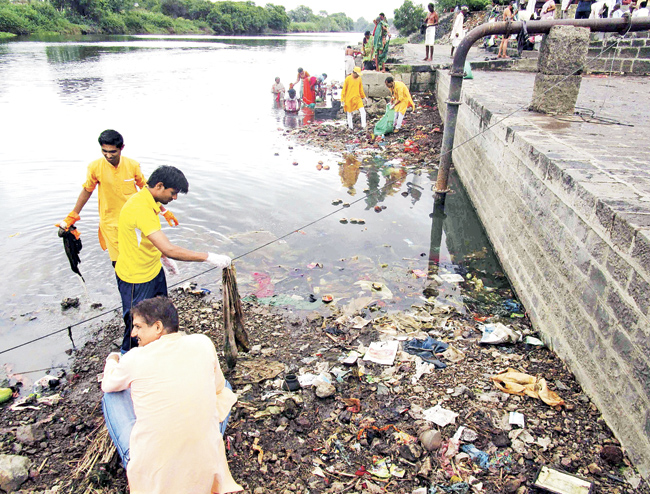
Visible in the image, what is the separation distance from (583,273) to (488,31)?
4309 mm

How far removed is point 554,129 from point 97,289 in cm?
566

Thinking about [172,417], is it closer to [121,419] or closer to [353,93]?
[121,419]

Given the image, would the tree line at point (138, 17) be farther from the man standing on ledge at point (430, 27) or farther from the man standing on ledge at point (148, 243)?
the man standing on ledge at point (148, 243)

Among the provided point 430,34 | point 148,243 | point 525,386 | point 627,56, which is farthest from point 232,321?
point 430,34

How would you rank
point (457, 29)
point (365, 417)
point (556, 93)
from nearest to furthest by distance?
point (365, 417) → point (556, 93) → point (457, 29)

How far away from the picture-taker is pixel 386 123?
1103 centimetres

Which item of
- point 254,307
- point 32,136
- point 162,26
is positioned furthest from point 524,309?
point 162,26

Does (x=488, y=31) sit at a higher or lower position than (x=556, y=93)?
higher

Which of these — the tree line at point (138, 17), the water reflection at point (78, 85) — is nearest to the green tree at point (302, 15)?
the tree line at point (138, 17)

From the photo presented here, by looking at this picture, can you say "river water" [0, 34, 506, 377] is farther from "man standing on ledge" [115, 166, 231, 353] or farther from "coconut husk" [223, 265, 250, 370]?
"man standing on ledge" [115, 166, 231, 353]

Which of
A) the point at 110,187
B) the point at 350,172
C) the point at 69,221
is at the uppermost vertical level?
the point at 110,187

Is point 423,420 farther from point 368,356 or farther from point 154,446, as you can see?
point 154,446

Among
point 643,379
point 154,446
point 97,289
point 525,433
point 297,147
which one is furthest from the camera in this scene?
point 297,147

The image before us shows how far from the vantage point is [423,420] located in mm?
2982
